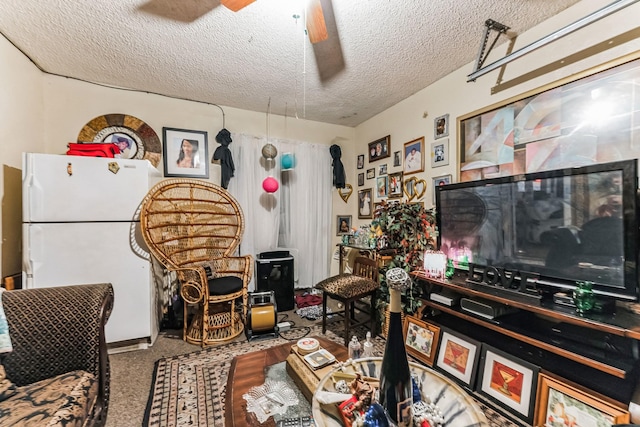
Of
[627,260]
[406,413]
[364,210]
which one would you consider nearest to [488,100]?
[627,260]

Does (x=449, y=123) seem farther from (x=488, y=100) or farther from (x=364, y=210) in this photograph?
(x=364, y=210)

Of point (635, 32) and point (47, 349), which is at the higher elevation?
point (635, 32)

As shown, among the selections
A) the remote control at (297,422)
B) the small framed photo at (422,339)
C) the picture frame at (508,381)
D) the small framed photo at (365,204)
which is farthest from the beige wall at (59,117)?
the picture frame at (508,381)

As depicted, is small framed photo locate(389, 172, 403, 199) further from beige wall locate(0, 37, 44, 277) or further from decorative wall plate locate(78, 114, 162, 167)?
beige wall locate(0, 37, 44, 277)

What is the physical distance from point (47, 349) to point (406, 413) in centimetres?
160

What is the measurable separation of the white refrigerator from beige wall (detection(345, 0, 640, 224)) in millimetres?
2710

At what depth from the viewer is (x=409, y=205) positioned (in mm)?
2195

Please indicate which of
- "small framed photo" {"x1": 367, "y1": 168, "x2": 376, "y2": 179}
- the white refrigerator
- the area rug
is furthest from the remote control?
"small framed photo" {"x1": 367, "y1": 168, "x2": 376, "y2": 179}

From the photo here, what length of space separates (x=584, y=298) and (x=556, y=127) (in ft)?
3.70

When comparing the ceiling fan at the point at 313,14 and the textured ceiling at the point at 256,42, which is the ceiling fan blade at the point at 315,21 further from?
the textured ceiling at the point at 256,42

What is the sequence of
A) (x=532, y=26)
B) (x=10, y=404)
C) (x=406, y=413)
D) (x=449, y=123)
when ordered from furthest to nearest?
(x=449, y=123) < (x=532, y=26) < (x=10, y=404) < (x=406, y=413)

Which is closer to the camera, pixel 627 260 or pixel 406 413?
pixel 406 413

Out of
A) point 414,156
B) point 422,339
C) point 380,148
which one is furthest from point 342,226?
point 422,339

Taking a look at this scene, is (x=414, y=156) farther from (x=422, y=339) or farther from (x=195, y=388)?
(x=195, y=388)
